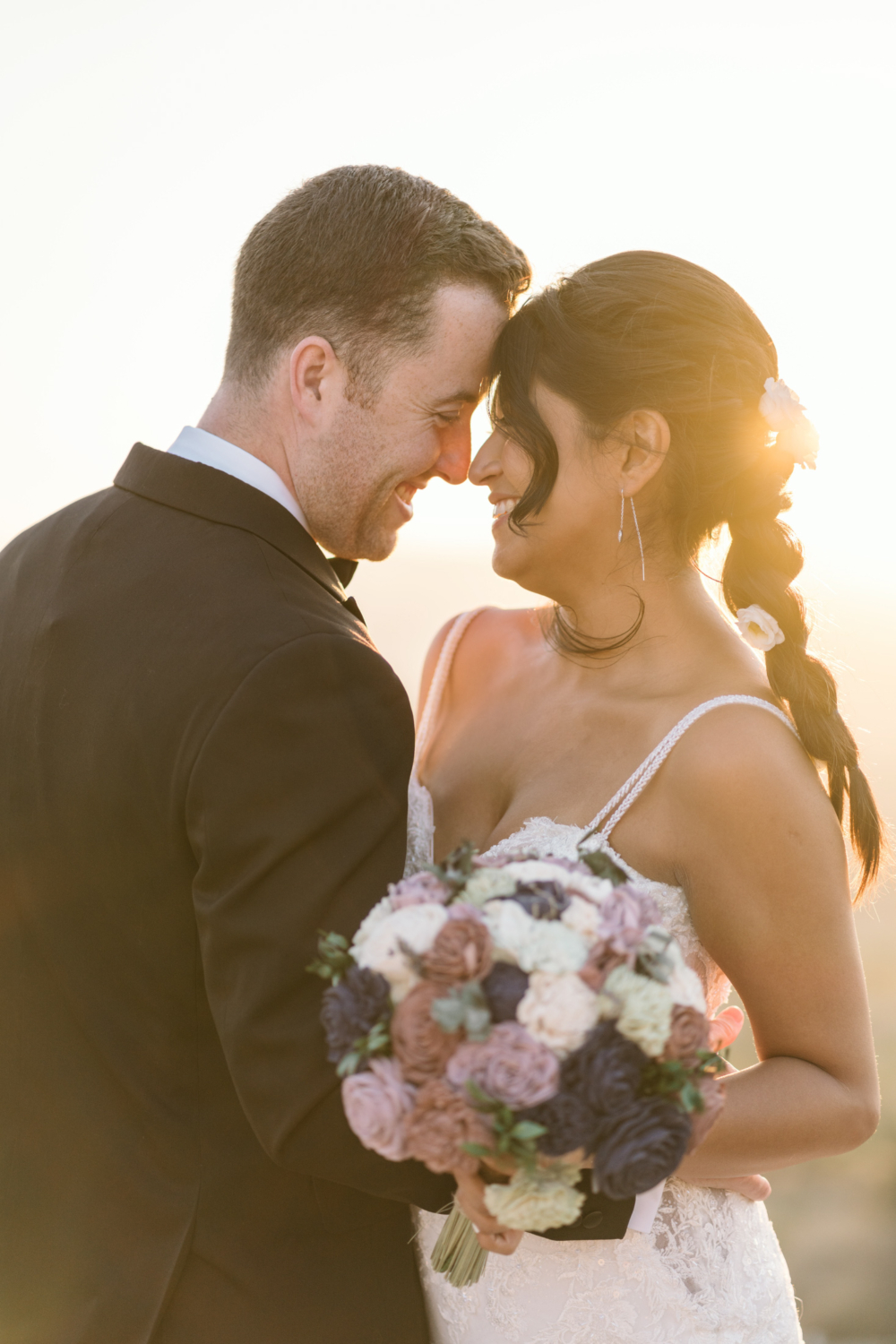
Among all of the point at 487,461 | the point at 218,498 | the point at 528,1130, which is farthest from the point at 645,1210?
the point at 487,461

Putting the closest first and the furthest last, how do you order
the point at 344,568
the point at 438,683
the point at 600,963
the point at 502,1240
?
1. the point at 600,963
2. the point at 502,1240
3. the point at 344,568
4. the point at 438,683

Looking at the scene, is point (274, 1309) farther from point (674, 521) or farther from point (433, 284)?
point (433, 284)

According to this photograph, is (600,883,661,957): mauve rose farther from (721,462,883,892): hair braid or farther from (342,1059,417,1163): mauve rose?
(721,462,883,892): hair braid

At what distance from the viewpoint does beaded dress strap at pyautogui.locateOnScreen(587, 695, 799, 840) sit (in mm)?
3006

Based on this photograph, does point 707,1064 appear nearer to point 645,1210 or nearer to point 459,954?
point 459,954

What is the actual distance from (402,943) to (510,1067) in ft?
0.89

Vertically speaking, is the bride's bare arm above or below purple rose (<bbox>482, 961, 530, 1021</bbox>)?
below

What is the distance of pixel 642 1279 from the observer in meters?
2.86

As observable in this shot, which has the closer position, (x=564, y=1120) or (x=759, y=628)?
(x=564, y=1120)

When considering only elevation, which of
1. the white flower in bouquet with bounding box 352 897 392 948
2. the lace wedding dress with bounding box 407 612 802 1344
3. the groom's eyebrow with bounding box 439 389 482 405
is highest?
the groom's eyebrow with bounding box 439 389 482 405

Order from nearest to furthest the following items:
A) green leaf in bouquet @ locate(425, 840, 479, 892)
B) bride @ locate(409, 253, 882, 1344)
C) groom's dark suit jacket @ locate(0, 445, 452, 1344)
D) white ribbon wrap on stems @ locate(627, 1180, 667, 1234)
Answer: green leaf in bouquet @ locate(425, 840, 479, 892) < groom's dark suit jacket @ locate(0, 445, 452, 1344) < white ribbon wrap on stems @ locate(627, 1180, 667, 1234) < bride @ locate(409, 253, 882, 1344)

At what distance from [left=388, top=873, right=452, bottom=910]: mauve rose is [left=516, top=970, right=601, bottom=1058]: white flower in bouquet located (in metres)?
0.23

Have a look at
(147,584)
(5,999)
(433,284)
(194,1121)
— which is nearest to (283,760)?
(147,584)

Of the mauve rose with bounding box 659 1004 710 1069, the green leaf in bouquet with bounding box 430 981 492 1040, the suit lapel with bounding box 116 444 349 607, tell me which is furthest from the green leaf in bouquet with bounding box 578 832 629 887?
the suit lapel with bounding box 116 444 349 607
